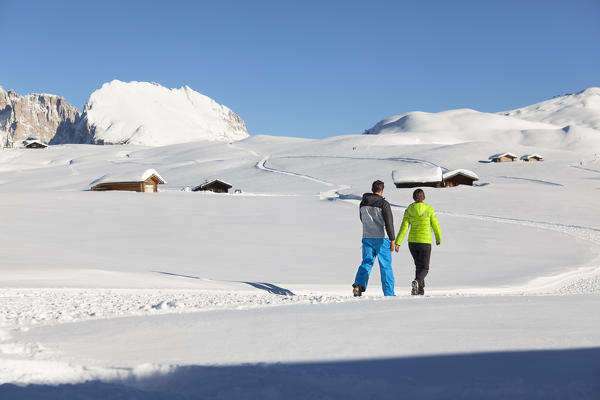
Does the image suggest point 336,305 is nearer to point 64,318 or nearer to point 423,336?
point 423,336

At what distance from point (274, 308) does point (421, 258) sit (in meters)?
3.48

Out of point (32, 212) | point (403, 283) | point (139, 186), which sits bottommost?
point (403, 283)

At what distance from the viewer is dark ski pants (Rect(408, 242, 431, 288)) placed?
8.48m

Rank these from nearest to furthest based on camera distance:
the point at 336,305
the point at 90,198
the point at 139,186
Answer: the point at 336,305 → the point at 90,198 → the point at 139,186

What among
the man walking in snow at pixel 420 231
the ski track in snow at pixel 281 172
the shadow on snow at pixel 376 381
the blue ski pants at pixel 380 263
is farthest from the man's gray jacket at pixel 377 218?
the ski track in snow at pixel 281 172

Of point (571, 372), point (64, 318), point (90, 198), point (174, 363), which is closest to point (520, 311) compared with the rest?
point (571, 372)

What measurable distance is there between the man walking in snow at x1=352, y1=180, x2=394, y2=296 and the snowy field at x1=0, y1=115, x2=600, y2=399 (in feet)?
3.67

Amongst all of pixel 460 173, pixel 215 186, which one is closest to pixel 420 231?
pixel 460 173

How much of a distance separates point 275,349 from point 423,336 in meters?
1.11

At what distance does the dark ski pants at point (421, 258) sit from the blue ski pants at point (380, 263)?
0.43 metres

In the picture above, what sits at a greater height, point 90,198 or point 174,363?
point 90,198

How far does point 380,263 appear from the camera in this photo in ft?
27.7

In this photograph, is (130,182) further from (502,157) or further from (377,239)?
(502,157)

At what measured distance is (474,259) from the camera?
15289mm
